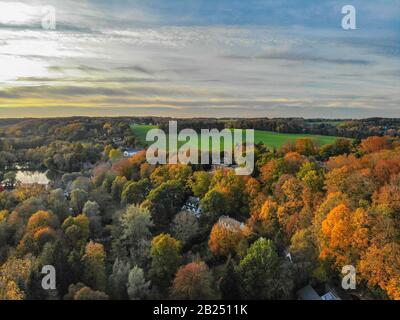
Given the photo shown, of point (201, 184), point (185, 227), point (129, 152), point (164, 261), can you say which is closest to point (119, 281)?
point (164, 261)

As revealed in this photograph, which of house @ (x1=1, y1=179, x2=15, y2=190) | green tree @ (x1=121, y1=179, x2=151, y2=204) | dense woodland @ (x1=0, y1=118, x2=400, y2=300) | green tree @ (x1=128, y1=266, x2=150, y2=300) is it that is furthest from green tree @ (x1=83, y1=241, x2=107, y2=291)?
house @ (x1=1, y1=179, x2=15, y2=190)

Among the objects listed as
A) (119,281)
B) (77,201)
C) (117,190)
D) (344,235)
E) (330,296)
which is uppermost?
(344,235)

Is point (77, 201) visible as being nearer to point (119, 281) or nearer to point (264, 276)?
point (119, 281)

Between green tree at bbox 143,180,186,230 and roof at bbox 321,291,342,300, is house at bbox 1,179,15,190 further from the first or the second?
roof at bbox 321,291,342,300

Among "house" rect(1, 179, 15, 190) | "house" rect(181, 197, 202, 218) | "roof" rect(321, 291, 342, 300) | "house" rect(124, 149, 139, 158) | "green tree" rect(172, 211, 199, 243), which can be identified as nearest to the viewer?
"roof" rect(321, 291, 342, 300)

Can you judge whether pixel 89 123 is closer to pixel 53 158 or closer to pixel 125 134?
pixel 125 134
